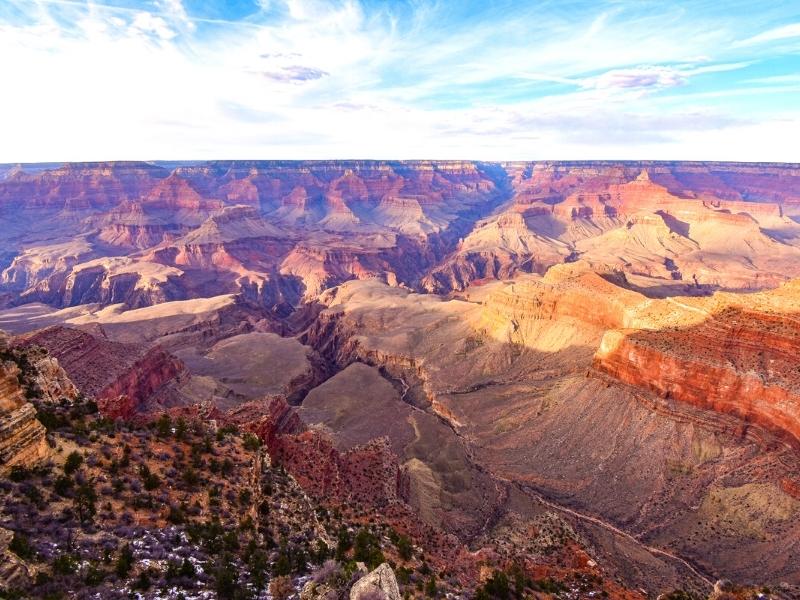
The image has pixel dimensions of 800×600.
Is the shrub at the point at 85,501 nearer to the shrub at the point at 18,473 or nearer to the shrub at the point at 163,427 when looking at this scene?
the shrub at the point at 18,473

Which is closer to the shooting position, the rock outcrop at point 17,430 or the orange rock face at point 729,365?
the rock outcrop at point 17,430

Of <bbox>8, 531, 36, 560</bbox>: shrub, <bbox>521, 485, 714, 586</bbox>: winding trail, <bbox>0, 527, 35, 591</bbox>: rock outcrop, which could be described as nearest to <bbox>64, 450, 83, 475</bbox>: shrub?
<bbox>8, 531, 36, 560</bbox>: shrub

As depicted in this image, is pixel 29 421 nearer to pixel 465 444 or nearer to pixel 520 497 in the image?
pixel 520 497

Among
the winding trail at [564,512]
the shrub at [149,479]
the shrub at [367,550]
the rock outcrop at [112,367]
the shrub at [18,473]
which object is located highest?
the shrub at [18,473]

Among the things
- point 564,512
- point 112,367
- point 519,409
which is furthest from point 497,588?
point 112,367

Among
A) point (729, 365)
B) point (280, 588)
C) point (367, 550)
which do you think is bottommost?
point (729, 365)

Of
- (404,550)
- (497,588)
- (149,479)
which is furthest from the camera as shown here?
(404,550)

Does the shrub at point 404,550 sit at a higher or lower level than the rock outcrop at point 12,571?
lower

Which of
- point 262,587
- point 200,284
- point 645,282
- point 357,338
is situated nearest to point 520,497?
point 262,587

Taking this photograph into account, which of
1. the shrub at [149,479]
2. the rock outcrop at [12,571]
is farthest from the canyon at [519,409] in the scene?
the rock outcrop at [12,571]

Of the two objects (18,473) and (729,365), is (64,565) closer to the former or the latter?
(18,473)

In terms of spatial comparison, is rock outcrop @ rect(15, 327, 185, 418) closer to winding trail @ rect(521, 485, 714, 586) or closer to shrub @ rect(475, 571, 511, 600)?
shrub @ rect(475, 571, 511, 600)
